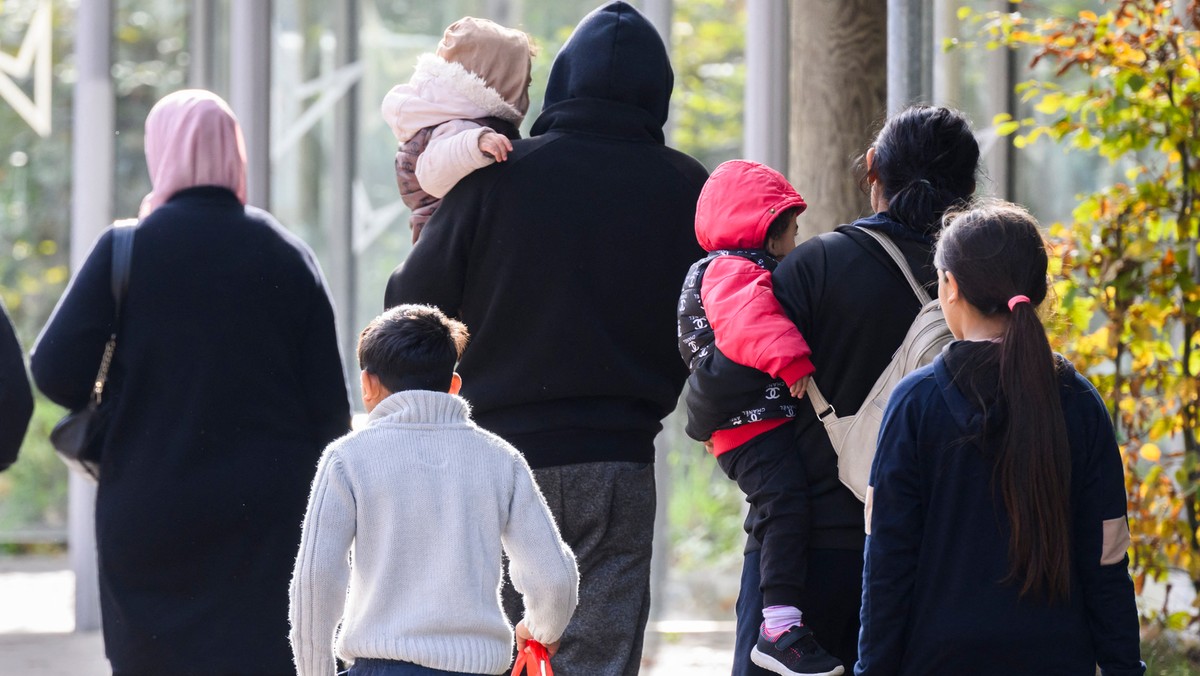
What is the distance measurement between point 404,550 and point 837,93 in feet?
7.48

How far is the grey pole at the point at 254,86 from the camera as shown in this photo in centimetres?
625

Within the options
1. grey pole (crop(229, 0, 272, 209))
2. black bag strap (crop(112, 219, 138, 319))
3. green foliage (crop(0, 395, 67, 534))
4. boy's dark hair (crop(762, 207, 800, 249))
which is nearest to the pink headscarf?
black bag strap (crop(112, 219, 138, 319))

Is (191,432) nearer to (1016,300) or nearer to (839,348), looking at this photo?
(839,348)

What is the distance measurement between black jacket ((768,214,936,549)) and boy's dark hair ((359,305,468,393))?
0.63 metres

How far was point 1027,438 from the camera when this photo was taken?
2.47 meters

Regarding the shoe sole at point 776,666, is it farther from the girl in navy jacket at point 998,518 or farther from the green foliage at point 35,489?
the green foliage at point 35,489

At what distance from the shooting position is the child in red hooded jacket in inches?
110

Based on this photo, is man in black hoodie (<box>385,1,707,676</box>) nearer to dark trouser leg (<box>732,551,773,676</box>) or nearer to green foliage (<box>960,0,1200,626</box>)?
dark trouser leg (<box>732,551,773,676</box>)

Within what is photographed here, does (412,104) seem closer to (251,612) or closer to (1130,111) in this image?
(251,612)

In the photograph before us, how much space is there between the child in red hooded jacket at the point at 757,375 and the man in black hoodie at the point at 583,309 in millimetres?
415

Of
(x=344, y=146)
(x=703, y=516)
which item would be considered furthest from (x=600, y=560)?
(x=344, y=146)

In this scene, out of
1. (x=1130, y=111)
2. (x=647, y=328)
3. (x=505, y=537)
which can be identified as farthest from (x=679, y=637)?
(x=505, y=537)

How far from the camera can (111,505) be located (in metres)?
3.57

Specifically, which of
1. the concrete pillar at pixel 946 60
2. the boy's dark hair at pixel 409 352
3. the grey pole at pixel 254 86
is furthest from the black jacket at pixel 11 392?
the concrete pillar at pixel 946 60
